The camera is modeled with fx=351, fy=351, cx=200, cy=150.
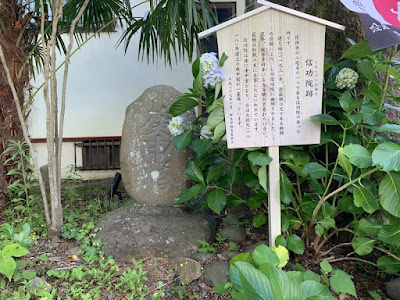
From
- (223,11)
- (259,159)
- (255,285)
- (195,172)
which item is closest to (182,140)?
(195,172)


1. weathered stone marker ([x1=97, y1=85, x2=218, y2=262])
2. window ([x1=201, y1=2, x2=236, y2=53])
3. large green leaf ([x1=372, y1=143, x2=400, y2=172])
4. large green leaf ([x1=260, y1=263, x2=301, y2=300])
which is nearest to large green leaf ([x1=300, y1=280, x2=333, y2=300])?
large green leaf ([x1=260, y1=263, x2=301, y2=300])

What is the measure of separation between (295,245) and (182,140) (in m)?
0.96

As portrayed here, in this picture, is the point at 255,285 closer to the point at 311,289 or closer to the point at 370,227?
the point at 311,289

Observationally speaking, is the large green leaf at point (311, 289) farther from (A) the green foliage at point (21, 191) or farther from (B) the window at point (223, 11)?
(B) the window at point (223, 11)

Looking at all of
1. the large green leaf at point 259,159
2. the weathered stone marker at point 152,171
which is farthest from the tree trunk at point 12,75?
the large green leaf at point 259,159

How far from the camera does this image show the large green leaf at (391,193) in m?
1.70

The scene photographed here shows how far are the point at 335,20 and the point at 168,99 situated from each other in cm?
143

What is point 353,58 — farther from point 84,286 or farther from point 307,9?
point 84,286

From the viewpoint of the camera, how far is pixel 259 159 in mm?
2010

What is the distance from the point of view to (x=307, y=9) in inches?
107

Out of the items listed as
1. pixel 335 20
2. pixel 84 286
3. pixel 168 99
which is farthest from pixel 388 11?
pixel 84 286

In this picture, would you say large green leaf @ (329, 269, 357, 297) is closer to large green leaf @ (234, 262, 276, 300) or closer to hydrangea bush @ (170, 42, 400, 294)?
hydrangea bush @ (170, 42, 400, 294)

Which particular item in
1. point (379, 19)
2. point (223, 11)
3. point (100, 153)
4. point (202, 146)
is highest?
point (223, 11)

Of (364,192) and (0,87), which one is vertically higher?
(0,87)
